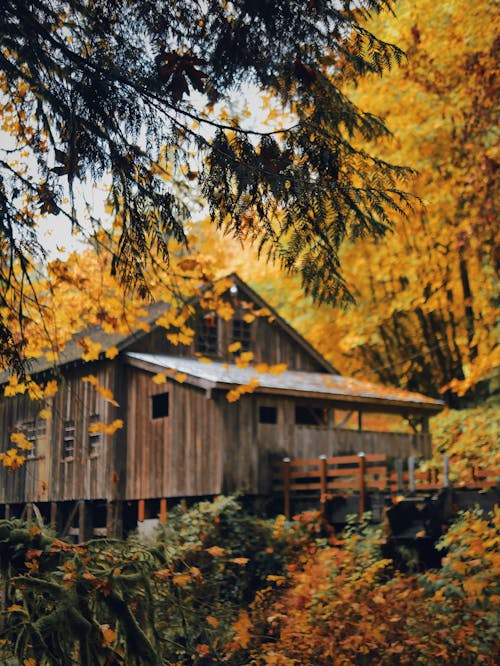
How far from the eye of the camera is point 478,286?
23.4 m

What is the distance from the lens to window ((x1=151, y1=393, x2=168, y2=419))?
71.6ft

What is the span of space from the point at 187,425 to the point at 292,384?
2.86m

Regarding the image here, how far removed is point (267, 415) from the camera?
21109 mm

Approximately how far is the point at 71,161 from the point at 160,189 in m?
0.71

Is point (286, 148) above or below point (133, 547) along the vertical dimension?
above

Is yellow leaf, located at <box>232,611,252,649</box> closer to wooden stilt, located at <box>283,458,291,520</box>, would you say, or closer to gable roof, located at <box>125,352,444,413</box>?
wooden stilt, located at <box>283,458,291,520</box>

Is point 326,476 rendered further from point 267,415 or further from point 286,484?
point 267,415

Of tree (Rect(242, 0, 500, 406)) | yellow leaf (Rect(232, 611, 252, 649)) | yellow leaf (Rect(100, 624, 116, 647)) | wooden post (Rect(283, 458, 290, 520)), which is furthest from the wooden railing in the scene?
yellow leaf (Rect(100, 624, 116, 647))

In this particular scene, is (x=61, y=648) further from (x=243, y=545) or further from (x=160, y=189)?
(x=243, y=545)

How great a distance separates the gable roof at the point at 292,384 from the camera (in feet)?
62.9

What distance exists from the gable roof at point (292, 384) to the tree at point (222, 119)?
493 inches

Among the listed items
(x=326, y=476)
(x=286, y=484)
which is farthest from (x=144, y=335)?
(x=326, y=476)

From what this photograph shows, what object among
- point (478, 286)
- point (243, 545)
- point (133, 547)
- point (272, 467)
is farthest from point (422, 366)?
point (133, 547)

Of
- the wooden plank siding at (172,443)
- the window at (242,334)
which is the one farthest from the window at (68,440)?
the window at (242,334)
